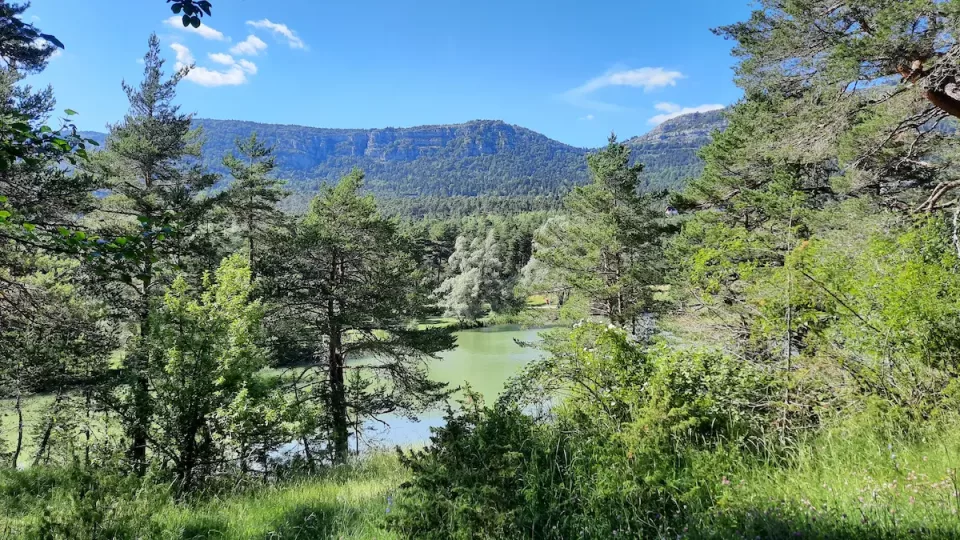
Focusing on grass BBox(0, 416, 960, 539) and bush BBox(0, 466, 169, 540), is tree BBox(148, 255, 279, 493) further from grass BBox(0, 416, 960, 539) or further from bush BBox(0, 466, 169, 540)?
bush BBox(0, 466, 169, 540)

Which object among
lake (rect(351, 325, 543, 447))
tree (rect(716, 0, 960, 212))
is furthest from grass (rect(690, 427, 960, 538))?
lake (rect(351, 325, 543, 447))

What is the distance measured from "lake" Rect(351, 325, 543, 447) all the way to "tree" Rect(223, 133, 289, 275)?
675 centimetres

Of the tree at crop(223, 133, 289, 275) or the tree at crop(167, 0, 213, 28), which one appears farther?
the tree at crop(223, 133, 289, 275)

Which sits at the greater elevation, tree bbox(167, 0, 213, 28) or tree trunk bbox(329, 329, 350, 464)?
tree bbox(167, 0, 213, 28)

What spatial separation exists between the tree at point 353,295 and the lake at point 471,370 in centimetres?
97

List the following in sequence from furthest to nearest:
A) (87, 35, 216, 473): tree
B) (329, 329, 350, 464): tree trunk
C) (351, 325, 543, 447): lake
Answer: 1. (351, 325, 543, 447): lake
2. (329, 329, 350, 464): tree trunk
3. (87, 35, 216, 473): tree

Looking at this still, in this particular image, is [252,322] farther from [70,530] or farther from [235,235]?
[235,235]

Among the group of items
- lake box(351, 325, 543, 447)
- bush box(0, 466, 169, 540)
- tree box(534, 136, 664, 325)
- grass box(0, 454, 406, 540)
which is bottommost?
lake box(351, 325, 543, 447)

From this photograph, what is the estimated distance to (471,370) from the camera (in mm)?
22500

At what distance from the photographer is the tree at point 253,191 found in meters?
15.5

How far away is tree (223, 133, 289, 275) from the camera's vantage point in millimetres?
15469

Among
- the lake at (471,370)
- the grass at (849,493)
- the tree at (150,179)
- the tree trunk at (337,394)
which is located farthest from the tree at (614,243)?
the grass at (849,493)

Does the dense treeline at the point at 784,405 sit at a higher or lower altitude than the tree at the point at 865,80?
lower

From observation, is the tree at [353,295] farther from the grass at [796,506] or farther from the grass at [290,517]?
the grass at [796,506]
